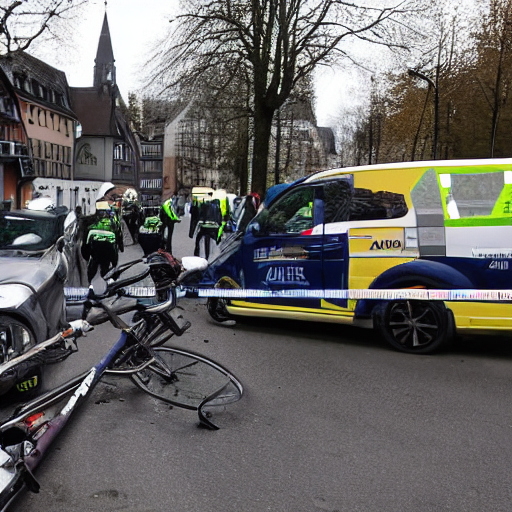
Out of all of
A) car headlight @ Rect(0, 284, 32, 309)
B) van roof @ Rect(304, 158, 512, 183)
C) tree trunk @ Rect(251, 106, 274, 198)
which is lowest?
car headlight @ Rect(0, 284, 32, 309)

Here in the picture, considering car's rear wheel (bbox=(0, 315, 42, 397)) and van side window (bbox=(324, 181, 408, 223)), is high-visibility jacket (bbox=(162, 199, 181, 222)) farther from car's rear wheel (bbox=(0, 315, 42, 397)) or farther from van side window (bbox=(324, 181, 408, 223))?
car's rear wheel (bbox=(0, 315, 42, 397))

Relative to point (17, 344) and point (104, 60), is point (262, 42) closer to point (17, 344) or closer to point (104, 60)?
point (17, 344)

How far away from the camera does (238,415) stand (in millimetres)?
4664

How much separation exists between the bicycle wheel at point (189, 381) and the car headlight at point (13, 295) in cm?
114

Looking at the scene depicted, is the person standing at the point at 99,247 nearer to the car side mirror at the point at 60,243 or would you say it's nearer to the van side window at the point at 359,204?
the car side mirror at the point at 60,243

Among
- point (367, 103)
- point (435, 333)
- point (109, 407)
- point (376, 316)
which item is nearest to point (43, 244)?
point (109, 407)

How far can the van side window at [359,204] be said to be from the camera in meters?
6.37

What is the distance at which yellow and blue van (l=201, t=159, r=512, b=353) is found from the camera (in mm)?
6066

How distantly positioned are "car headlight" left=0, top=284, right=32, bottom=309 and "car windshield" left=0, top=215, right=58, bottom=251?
1.46m

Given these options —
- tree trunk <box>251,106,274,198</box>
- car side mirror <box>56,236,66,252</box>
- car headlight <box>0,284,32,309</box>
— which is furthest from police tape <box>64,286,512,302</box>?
tree trunk <box>251,106,274,198</box>

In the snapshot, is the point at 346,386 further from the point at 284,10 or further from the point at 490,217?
the point at 284,10

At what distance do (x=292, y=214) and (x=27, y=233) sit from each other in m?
2.95

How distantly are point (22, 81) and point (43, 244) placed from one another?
888 inches

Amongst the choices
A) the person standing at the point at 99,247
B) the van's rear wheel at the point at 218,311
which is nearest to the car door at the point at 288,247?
the van's rear wheel at the point at 218,311
